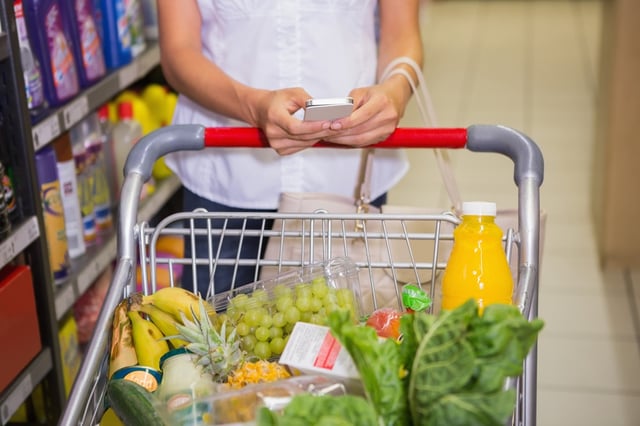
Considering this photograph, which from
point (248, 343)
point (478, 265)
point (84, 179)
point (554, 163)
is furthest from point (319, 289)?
point (554, 163)

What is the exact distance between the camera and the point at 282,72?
5.79 feet

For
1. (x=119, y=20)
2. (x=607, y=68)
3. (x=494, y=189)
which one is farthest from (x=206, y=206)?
(x=494, y=189)

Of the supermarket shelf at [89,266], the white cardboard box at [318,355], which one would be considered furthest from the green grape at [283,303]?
the supermarket shelf at [89,266]

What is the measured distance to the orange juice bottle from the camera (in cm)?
117

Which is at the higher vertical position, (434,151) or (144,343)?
(434,151)

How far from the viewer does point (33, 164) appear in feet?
6.77

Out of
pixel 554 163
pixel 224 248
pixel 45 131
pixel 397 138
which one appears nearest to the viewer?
pixel 397 138

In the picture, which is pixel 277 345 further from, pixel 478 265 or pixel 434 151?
pixel 434 151

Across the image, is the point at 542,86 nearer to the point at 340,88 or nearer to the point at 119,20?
the point at 119,20

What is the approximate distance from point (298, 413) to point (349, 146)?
63cm

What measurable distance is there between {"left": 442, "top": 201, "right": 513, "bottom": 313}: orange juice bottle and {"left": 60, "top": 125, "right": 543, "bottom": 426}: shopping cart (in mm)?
31

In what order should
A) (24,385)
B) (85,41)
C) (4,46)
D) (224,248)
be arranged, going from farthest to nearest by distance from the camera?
1. (85,41)
2. (24,385)
3. (4,46)
4. (224,248)

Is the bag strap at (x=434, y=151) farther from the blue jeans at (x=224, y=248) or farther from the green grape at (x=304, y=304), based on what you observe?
the green grape at (x=304, y=304)

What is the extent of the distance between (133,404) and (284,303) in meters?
0.28
